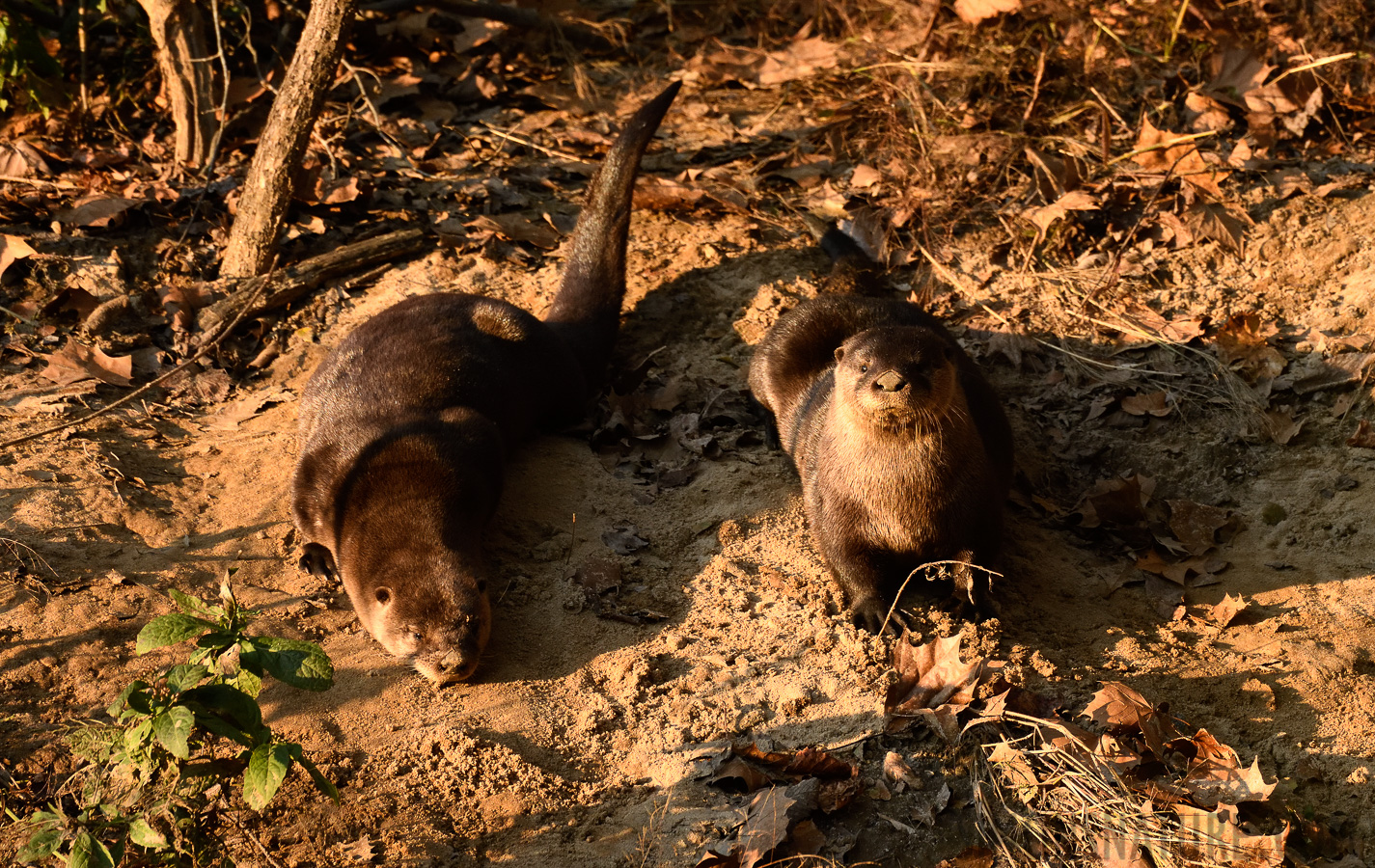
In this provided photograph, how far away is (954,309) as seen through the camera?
16.9 ft

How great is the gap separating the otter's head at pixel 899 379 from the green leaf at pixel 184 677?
2.00 metres

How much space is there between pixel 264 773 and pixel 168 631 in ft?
1.28

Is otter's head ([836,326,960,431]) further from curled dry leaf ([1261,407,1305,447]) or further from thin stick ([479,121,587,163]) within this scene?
thin stick ([479,121,587,163])

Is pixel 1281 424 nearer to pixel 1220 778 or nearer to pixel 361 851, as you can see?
pixel 1220 778

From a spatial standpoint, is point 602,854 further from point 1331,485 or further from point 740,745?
point 1331,485

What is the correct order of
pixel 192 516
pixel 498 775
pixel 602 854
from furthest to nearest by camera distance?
pixel 192 516 → pixel 498 775 → pixel 602 854

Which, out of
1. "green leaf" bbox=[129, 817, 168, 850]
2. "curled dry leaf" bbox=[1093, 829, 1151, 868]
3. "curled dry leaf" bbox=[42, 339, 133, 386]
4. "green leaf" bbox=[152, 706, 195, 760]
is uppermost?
"green leaf" bbox=[152, 706, 195, 760]


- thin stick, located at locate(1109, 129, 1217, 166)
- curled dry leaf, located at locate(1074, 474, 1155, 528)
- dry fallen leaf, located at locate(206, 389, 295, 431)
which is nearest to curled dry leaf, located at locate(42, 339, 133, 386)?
dry fallen leaf, located at locate(206, 389, 295, 431)

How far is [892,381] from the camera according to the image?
338 centimetres

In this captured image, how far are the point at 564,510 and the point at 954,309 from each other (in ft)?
6.87

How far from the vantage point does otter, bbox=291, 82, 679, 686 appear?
3.54 metres

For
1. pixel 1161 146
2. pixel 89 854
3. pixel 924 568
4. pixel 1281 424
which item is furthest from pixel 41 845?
pixel 1161 146

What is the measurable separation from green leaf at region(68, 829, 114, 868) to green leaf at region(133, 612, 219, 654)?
0.40 meters

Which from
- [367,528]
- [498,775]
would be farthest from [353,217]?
[498,775]
